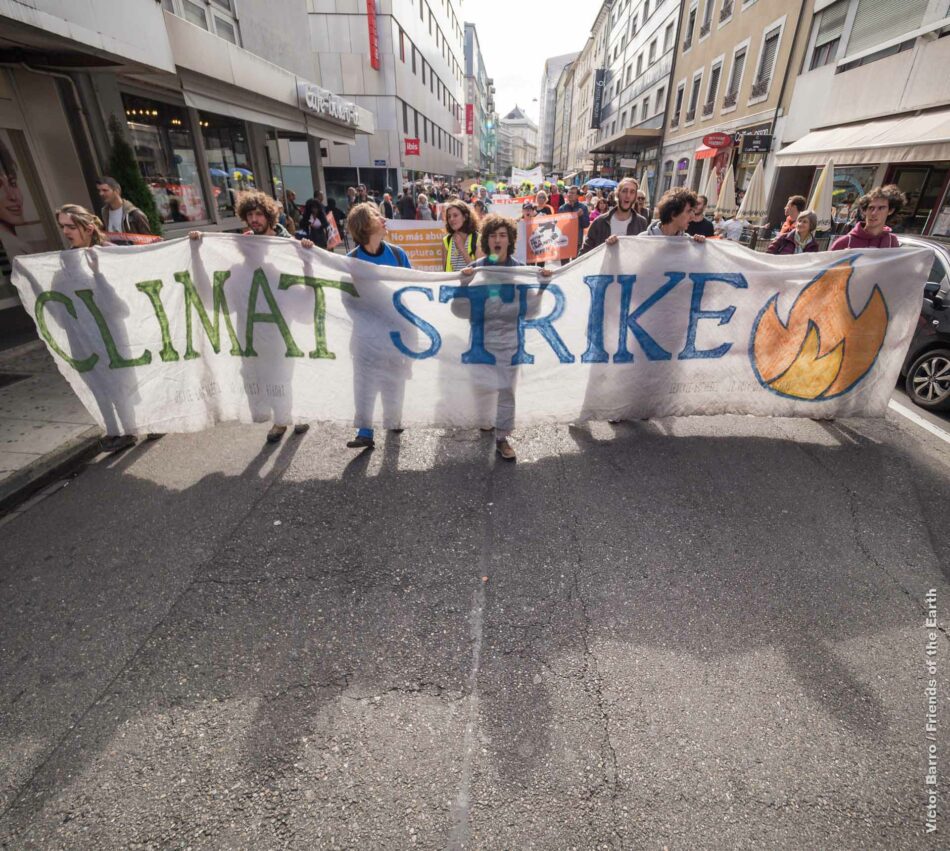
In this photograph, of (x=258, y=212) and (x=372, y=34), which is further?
(x=372, y=34)

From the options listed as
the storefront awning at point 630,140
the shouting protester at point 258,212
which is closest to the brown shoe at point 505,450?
the shouting protester at point 258,212

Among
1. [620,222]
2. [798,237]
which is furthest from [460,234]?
[798,237]

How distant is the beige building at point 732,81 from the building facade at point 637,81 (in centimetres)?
220

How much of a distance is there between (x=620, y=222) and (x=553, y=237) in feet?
8.89

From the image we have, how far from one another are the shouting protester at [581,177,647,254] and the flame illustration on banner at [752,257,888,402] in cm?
198

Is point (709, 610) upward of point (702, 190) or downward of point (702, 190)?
downward

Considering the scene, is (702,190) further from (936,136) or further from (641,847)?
(641,847)

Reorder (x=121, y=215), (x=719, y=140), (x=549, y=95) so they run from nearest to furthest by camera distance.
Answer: (x=121, y=215) → (x=719, y=140) → (x=549, y=95)

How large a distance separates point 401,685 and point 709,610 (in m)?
1.61

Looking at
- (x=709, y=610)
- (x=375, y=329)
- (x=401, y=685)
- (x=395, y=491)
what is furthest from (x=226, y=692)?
(x=375, y=329)

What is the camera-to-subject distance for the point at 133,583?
9.20 feet

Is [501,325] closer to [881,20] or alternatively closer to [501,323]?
[501,323]

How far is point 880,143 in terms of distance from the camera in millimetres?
11117

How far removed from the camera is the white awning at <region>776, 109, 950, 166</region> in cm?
988
